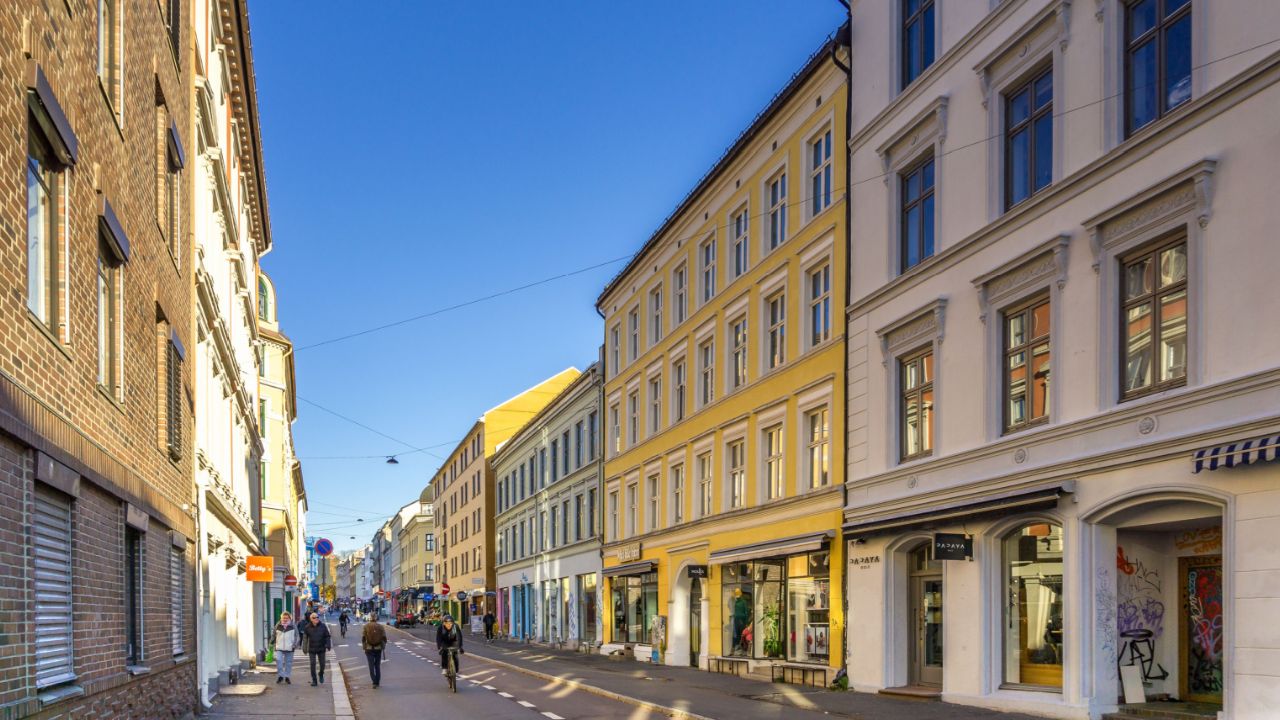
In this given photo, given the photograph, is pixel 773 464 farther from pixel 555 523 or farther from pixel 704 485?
pixel 555 523

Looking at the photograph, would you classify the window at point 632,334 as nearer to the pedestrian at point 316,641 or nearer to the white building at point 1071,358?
the pedestrian at point 316,641

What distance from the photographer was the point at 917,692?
18.7m

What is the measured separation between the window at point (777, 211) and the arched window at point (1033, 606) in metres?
10.8

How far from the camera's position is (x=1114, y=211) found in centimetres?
1433

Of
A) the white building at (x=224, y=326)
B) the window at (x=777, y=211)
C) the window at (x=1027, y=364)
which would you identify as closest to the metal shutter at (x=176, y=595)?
the white building at (x=224, y=326)

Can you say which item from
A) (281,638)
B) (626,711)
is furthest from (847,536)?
(281,638)

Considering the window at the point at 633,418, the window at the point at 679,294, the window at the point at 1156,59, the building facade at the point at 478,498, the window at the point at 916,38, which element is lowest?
the building facade at the point at 478,498

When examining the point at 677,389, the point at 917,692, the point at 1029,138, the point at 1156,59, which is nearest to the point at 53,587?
the point at 1156,59

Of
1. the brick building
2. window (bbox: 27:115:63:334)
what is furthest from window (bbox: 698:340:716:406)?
window (bbox: 27:115:63:334)

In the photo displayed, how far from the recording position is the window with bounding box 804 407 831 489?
899 inches

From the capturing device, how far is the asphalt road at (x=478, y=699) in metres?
18.0

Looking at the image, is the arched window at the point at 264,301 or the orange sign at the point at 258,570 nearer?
the orange sign at the point at 258,570

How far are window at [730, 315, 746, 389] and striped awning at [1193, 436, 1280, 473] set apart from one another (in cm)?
1582

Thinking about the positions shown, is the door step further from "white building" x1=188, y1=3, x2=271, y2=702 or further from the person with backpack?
"white building" x1=188, y1=3, x2=271, y2=702
